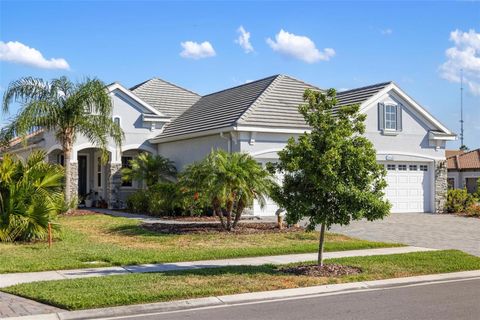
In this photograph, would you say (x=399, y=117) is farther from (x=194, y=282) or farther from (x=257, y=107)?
(x=194, y=282)

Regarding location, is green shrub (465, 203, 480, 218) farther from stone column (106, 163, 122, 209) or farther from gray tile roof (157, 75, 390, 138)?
stone column (106, 163, 122, 209)

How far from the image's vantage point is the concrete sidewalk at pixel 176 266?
10.8 m

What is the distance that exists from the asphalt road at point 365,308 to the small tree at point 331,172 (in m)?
1.99

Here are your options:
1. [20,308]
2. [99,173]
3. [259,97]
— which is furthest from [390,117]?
[20,308]

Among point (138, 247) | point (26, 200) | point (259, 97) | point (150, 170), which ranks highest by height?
point (259, 97)

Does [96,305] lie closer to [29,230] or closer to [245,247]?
[245,247]

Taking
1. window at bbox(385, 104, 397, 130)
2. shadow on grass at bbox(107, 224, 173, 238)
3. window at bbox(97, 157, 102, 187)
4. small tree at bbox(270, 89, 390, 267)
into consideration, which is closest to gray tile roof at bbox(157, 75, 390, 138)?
window at bbox(385, 104, 397, 130)

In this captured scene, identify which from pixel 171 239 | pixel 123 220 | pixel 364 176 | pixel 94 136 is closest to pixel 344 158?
pixel 364 176

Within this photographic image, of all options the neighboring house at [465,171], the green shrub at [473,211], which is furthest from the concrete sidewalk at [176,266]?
the neighboring house at [465,171]

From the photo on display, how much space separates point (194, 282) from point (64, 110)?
48.4 feet

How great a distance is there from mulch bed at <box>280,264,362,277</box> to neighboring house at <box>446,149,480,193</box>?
33955 mm

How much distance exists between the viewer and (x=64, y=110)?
2292 centimetres

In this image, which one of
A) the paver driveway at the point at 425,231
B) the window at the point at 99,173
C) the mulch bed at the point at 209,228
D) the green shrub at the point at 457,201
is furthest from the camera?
the window at the point at 99,173

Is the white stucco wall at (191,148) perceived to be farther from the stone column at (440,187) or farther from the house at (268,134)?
the stone column at (440,187)
